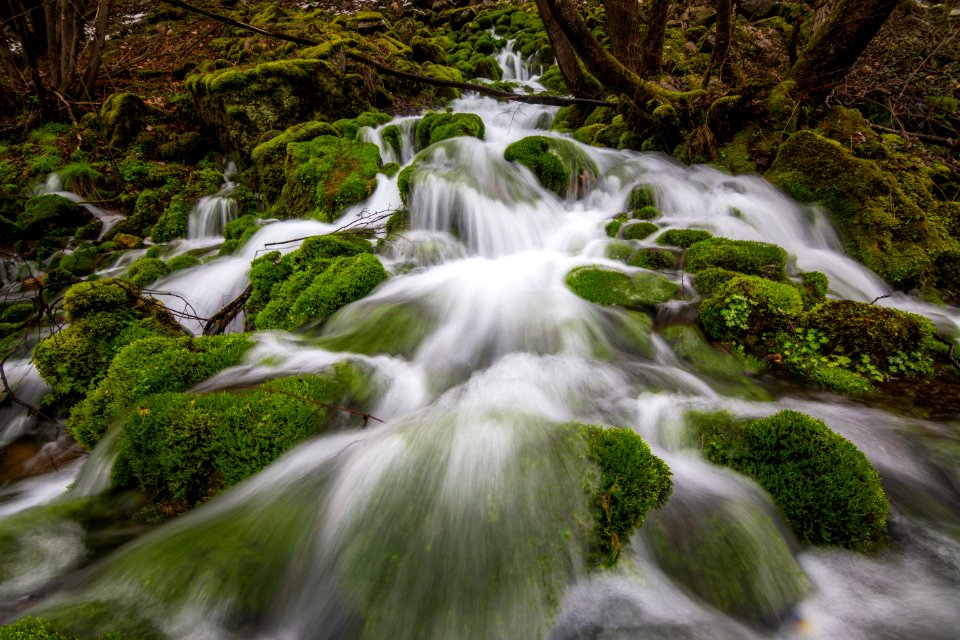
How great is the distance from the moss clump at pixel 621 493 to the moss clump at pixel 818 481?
0.71 m

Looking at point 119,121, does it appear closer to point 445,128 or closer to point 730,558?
point 445,128

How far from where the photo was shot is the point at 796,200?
6.02 metres

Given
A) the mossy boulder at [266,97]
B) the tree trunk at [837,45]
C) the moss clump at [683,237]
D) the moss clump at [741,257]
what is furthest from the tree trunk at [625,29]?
the moss clump at [741,257]

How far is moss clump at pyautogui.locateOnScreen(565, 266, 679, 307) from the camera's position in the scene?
4.34 m

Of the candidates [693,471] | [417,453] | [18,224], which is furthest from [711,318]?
[18,224]

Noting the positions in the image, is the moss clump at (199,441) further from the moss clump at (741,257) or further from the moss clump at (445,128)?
the moss clump at (445,128)

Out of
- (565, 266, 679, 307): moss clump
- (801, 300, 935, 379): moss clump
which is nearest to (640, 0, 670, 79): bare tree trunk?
(565, 266, 679, 307): moss clump

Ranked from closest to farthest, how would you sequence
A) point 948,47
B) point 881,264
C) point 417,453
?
point 417,453 → point 881,264 → point 948,47

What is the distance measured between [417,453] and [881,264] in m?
6.09

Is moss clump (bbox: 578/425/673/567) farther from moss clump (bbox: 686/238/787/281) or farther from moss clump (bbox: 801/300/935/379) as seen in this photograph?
moss clump (bbox: 686/238/787/281)

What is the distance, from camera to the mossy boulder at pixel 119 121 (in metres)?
9.59

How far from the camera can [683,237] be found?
5.22 m

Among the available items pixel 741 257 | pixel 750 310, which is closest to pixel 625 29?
pixel 741 257

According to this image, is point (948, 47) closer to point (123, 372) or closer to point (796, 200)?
point (796, 200)
